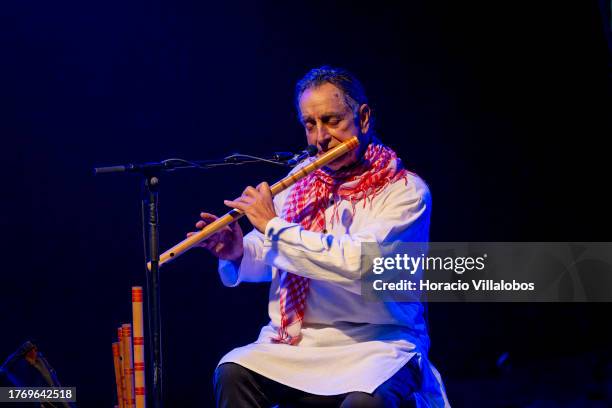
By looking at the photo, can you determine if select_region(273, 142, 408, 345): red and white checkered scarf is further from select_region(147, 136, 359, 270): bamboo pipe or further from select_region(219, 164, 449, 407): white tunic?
select_region(147, 136, 359, 270): bamboo pipe

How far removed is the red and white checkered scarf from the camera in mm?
2602

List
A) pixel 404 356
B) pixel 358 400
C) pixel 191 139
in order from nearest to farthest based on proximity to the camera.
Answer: pixel 358 400 → pixel 404 356 → pixel 191 139

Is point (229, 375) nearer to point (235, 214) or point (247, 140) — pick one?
point (235, 214)

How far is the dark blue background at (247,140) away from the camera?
358cm

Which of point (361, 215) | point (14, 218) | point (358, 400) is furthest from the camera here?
point (14, 218)

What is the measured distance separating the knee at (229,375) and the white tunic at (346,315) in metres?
0.02

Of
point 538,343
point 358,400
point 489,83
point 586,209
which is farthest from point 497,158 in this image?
point 358,400

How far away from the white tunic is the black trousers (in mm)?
34

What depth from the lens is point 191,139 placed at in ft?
12.7

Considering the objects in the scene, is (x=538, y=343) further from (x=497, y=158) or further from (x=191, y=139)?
(x=191, y=139)

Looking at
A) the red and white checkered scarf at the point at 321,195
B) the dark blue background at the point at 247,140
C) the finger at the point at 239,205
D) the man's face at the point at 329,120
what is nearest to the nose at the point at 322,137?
the man's face at the point at 329,120

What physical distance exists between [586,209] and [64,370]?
348 cm

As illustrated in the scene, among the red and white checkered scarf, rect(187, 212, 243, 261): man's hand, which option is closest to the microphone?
the red and white checkered scarf

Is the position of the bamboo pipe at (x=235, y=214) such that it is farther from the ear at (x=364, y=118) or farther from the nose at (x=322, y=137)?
the ear at (x=364, y=118)
